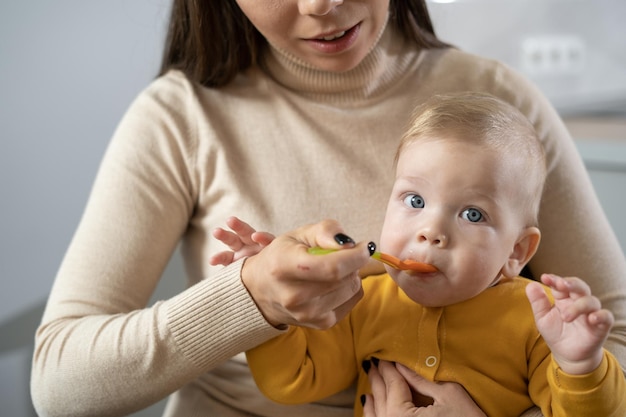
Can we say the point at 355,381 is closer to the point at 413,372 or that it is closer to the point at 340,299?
the point at 413,372

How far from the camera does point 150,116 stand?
1.36 meters

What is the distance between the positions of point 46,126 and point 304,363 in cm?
93

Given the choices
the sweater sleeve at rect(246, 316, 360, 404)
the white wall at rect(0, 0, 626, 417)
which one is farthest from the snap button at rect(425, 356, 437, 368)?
the white wall at rect(0, 0, 626, 417)

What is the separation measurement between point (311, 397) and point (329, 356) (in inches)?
2.5

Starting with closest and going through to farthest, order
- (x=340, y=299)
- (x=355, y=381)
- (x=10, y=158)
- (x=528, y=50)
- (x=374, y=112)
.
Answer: (x=340, y=299) < (x=355, y=381) < (x=374, y=112) < (x=10, y=158) < (x=528, y=50)

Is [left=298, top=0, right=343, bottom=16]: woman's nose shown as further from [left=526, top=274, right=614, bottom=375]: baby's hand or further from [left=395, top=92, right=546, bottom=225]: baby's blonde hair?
[left=526, top=274, right=614, bottom=375]: baby's hand

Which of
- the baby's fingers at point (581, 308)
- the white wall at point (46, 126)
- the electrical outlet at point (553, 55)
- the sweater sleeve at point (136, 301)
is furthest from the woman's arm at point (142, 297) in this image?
the electrical outlet at point (553, 55)

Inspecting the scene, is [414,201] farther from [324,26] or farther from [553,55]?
[553,55]

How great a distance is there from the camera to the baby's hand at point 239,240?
106cm

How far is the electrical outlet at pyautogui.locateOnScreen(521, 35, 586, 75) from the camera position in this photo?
92.9 inches

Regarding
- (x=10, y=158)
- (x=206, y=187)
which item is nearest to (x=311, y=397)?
(x=206, y=187)

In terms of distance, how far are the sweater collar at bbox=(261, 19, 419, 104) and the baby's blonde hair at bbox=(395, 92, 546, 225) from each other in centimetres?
23

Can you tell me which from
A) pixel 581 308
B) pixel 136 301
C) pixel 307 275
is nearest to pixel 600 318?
pixel 581 308

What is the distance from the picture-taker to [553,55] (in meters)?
2.38
